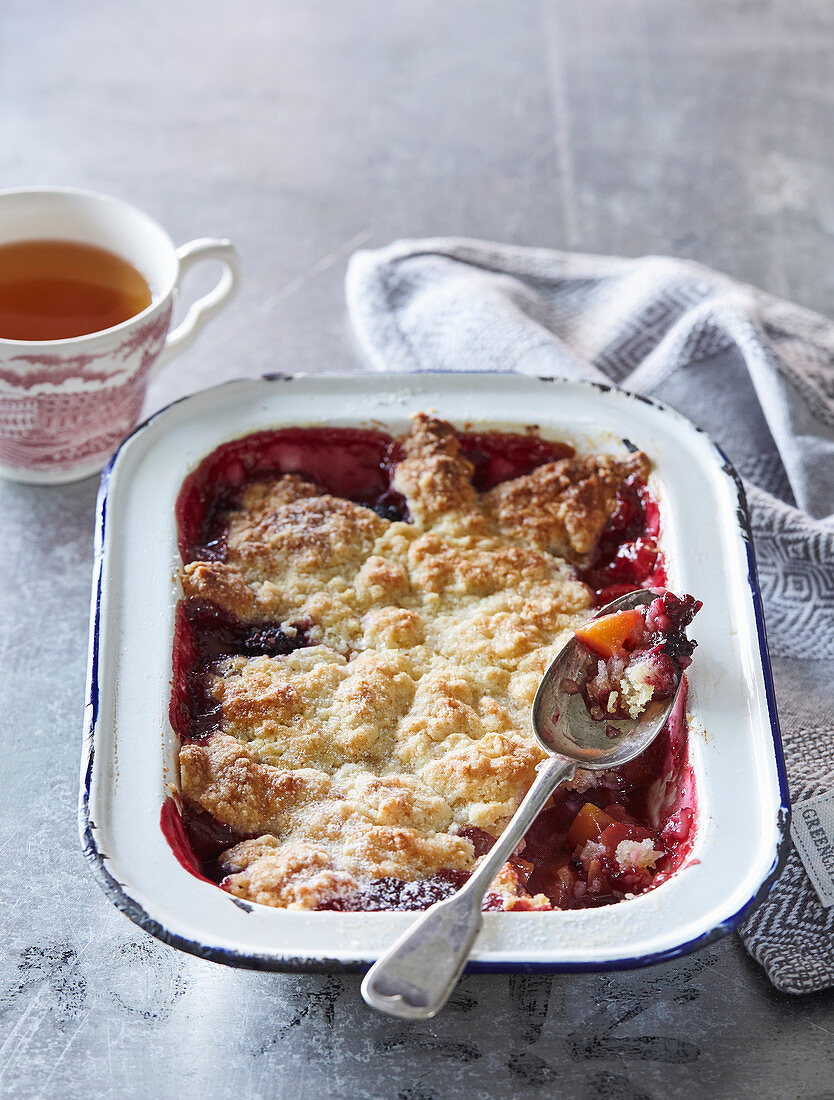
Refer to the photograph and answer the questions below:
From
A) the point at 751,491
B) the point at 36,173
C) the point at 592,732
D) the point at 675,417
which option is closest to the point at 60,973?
the point at 592,732

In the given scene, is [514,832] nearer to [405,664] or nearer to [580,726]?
[580,726]

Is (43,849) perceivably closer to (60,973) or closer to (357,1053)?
(60,973)

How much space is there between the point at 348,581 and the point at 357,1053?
2.34 ft

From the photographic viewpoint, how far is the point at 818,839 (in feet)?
5.76

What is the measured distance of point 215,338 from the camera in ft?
8.82

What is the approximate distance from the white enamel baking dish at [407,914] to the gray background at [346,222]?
30cm

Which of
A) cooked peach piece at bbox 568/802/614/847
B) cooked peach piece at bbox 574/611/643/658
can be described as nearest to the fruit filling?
cooked peach piece at bbox 574/611/643/658

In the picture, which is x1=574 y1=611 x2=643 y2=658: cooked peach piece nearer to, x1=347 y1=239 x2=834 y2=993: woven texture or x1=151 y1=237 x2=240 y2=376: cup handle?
→ x1=347 y1=239 x2=834 y2=993: woven texture

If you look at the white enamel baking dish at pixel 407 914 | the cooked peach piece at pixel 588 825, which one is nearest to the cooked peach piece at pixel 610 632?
the white enamel baking dish at pixel 407 914

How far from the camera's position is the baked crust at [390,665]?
4.99ft

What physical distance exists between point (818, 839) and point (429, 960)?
0.75 m

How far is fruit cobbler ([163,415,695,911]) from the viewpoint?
1522mm

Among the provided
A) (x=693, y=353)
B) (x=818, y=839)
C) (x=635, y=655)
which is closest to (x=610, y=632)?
(x=635, y=655)

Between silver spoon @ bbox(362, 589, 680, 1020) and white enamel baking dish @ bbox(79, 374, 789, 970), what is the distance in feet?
0.10
